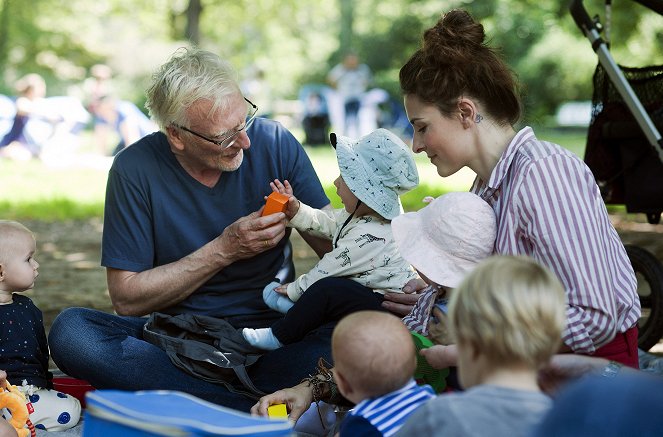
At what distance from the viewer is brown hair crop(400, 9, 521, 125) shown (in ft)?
9.19

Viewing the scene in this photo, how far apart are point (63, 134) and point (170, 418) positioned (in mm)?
14322

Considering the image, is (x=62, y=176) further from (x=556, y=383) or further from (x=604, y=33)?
(x=556, y=383)

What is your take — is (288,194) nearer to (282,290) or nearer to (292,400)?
(282,290)

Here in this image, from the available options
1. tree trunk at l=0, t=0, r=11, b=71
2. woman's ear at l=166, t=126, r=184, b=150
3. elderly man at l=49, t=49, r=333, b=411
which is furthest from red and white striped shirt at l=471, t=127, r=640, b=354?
tree trunk at l=0, t=0, r=11, b=71

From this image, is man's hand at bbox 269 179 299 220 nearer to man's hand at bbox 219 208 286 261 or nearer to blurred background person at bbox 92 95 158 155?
man's hand at bbox 219 208 286 261

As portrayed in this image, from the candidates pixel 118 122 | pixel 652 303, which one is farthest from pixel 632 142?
pixel 118 122

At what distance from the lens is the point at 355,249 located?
11.0ft

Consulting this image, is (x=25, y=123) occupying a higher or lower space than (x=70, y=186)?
lower

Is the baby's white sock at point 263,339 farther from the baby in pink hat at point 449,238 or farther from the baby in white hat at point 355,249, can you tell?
the baby in pink hat at point 449,238

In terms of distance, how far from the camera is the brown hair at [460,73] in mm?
2801

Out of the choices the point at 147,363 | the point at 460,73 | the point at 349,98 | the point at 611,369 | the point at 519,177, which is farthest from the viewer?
the point at 349,98

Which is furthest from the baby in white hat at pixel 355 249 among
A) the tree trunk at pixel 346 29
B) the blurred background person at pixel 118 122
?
the tree trunk at pixel 346 29

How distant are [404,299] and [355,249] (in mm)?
237

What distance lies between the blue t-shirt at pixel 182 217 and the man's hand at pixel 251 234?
0.15 metres
